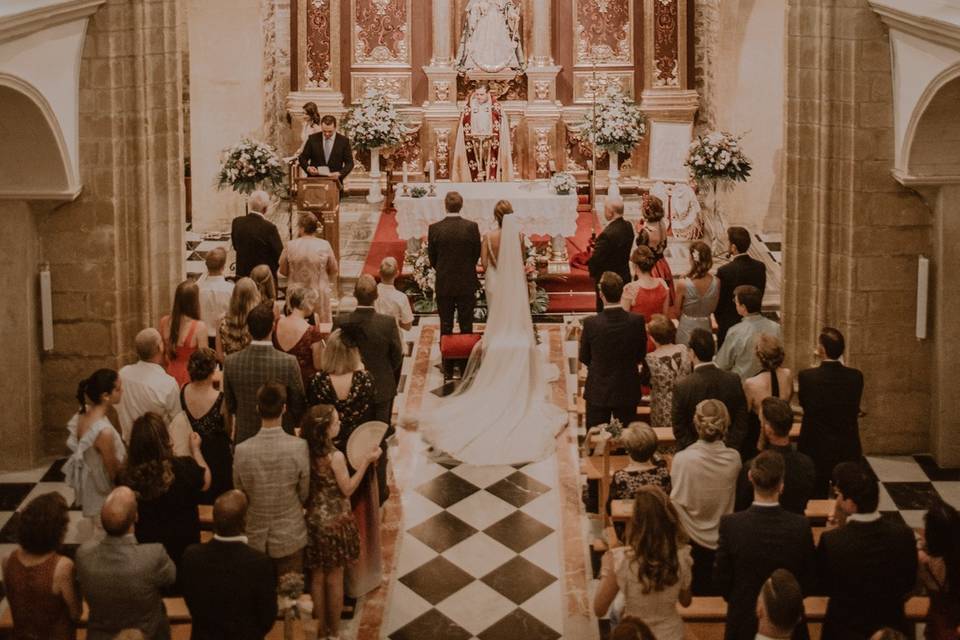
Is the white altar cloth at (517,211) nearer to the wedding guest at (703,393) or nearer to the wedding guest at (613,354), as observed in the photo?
the wedding guest at (613,354)

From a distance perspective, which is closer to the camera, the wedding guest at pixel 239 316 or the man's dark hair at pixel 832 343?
the man's dark hair at pixel 832 343

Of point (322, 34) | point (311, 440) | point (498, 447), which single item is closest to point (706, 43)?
point (322, 34)

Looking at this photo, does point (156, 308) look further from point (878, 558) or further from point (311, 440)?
point (878, 558)

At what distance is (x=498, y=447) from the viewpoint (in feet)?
36.2

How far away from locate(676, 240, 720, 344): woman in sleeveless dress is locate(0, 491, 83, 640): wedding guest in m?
5.33

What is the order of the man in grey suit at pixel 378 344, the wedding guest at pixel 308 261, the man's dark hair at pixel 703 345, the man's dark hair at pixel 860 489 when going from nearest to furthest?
the man's dark hair at pixel 860 489 < the man's dark hair at pixel 703 345 < the man in grey suit at pixel 378 344 < the wedding guest at pixel 308 261

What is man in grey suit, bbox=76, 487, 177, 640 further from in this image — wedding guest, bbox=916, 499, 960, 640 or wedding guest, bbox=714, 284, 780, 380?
wedding guest, bbox=714, 284, 780, 380

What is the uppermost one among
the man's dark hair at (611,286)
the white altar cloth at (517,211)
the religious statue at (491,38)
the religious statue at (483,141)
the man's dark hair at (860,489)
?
the religious statue at (491,38)

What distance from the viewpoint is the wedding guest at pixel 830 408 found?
8.63 m

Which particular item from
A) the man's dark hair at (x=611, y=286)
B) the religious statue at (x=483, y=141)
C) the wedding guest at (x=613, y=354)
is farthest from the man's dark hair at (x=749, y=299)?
the religious statue at (x=483, y=141)

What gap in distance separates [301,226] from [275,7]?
25.6ft

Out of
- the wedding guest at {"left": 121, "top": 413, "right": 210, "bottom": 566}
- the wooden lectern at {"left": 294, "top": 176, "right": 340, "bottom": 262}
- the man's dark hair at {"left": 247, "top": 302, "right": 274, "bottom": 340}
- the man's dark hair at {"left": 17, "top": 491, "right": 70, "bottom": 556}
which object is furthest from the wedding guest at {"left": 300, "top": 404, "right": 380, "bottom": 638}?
the wooden lectern at {"left": 294, "top": 176, "right": 340, "bottom": 262}

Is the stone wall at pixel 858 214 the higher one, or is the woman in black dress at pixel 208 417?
the stone wall at pixel 858 214

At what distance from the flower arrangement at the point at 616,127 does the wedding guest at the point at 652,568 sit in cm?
1152
